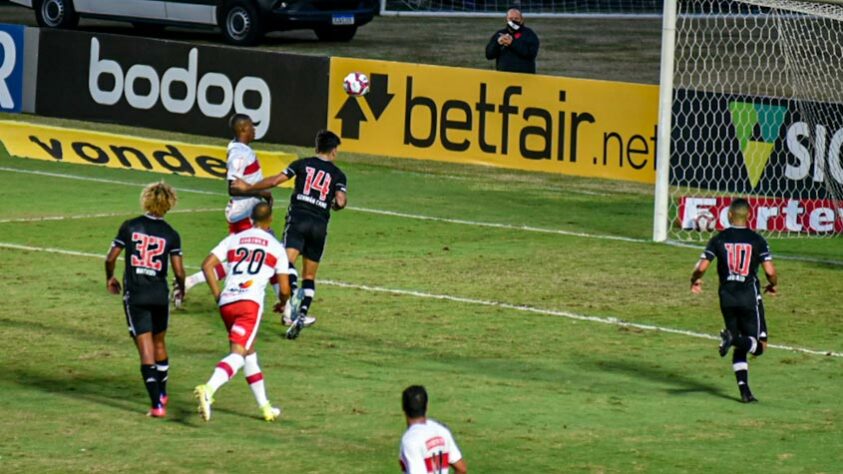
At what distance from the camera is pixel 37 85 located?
1200 inches

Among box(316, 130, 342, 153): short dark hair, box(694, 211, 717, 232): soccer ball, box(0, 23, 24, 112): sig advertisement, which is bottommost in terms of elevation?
box(694, 211, 717, 232): soccer ball

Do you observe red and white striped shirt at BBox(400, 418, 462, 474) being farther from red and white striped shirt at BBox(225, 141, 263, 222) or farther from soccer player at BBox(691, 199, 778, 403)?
red and white striped shirt at BBox(225, 141, 263, 222)

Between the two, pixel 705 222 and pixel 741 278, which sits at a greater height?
pixel 705 222

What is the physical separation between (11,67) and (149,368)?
18767mm

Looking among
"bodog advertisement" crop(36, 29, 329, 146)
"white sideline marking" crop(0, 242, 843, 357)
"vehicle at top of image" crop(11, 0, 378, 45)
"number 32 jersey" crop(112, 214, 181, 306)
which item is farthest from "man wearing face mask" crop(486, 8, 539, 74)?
"number 32 jersey" crop(112, 214, 181, 306)

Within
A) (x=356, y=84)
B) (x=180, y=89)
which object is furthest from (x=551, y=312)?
(x=180, y=89)

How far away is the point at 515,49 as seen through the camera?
27109mm

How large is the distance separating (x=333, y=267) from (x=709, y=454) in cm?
825

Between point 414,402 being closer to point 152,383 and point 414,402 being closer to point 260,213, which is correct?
point 152,383

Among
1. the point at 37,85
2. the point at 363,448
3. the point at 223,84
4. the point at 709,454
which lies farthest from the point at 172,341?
the point at 37,85

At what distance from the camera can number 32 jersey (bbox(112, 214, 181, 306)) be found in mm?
12883

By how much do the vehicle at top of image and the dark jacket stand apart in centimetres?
1002

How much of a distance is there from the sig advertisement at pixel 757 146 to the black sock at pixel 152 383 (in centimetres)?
1217

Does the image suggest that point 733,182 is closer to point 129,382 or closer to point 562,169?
point 562,169
